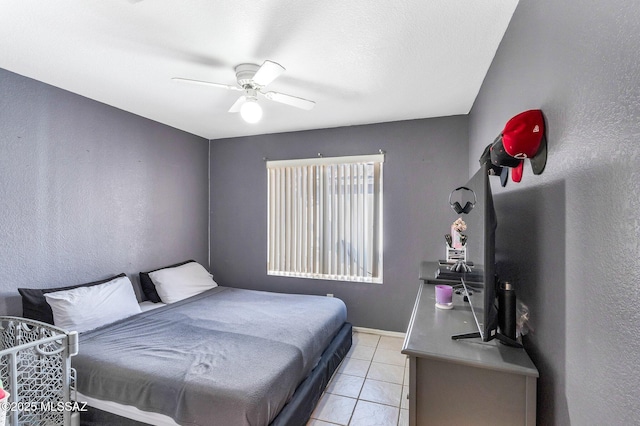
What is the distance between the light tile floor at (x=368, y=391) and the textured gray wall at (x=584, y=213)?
127 centimetres

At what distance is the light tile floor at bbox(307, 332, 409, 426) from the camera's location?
2113 millimetres

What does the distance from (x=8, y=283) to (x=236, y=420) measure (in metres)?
2.11

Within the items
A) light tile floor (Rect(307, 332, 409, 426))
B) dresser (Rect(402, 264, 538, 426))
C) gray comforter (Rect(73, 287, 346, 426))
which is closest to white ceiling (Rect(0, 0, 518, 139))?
dresser (Rect(402, 264, 538, 426))

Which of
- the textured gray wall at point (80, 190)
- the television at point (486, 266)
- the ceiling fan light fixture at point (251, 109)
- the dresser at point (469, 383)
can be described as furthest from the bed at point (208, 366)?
the ceiling fan light fixture at point (251, 109)

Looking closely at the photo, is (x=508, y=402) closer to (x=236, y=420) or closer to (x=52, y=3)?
(x=236, y=420)

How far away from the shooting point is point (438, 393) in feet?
4.00

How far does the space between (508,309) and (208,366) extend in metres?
1.67

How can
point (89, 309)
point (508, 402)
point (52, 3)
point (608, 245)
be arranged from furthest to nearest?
1. point (89, 309)
2. point (52, 3)
3. point (508, 402)
4. point (608, 245)

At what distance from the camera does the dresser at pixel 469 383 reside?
3.67 ft

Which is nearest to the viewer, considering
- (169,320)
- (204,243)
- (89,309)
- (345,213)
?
(89,309)

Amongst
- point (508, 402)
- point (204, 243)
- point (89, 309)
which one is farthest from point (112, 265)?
point (508, 402)

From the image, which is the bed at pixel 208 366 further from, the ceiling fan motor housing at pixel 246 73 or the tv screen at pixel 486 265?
the ceiling fan motor housing at pixel 246 73

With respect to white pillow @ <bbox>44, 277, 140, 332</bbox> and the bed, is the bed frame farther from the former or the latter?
white pillow @ <bbox>44, 277, 140, 332</bbox>

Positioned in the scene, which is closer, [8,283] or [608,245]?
[608,245]
